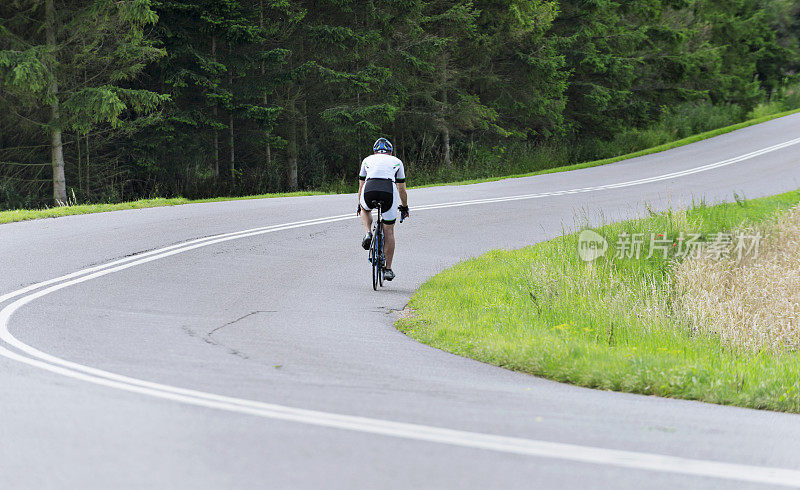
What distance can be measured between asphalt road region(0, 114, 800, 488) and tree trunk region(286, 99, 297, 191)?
14.7 m

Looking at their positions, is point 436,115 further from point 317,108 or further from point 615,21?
point 615,21

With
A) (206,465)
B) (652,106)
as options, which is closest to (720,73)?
(652,106)

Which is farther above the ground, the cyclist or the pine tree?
the pine tree

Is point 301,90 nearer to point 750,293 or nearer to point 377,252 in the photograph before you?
Answer: point 377,252

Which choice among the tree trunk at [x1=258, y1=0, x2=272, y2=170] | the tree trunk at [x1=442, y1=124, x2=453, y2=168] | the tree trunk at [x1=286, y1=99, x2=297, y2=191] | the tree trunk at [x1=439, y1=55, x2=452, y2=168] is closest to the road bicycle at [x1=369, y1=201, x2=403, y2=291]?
the tree trunk at [x1=258, y1=0, x2=272, y2=170]

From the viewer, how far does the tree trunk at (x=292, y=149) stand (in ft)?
86.8

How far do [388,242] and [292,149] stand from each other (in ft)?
54.9

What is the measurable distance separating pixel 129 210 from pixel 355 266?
668 centimetres

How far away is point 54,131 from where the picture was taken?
2161 cm

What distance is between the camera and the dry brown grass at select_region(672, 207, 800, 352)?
9.43 metres

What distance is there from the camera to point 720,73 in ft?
142
